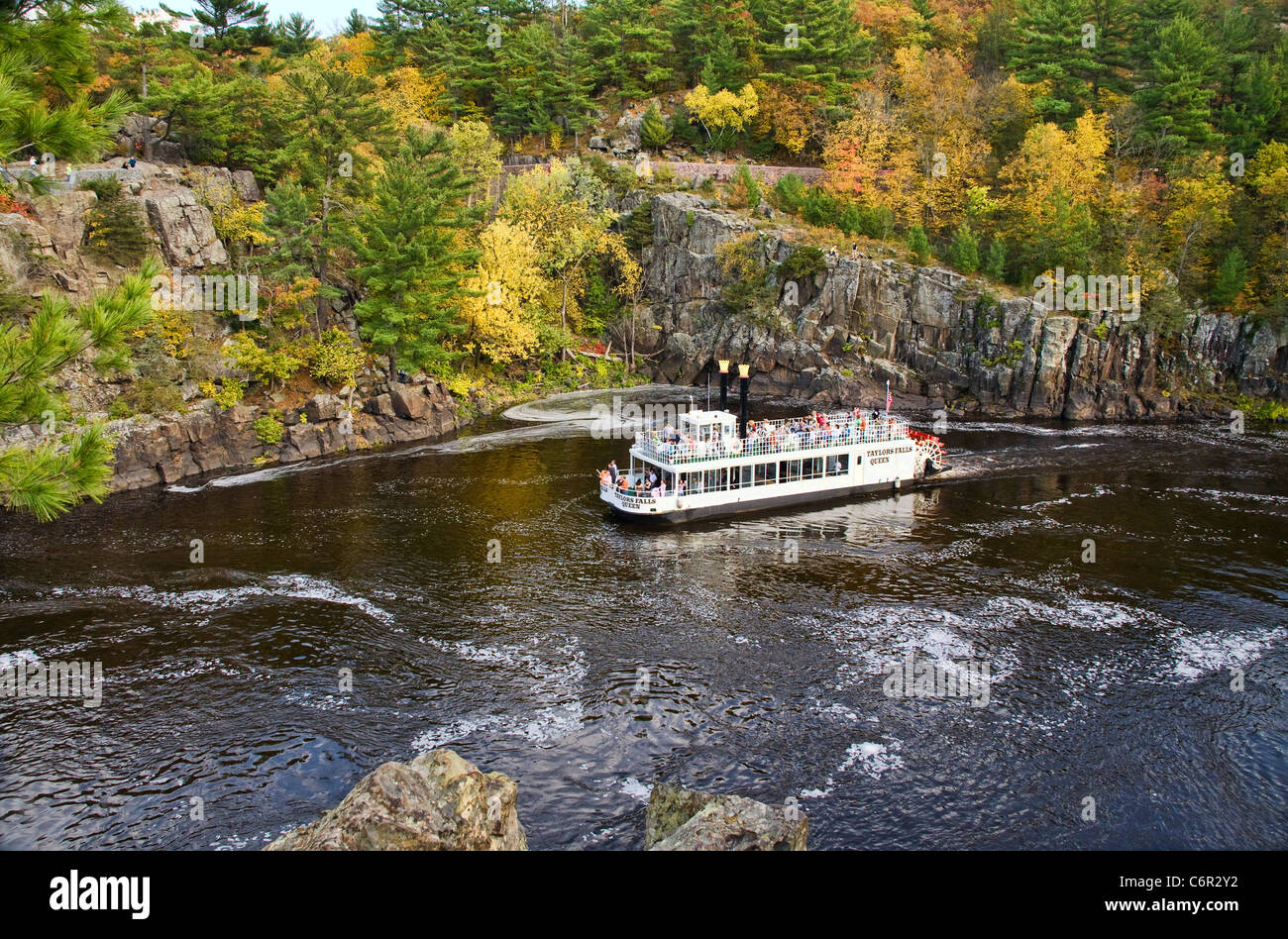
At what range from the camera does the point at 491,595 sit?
41.6 m

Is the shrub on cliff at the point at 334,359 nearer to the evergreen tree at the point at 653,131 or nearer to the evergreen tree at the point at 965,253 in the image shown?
the evergreen tree at the point at 653,131

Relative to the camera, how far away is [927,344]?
8788 centimetres

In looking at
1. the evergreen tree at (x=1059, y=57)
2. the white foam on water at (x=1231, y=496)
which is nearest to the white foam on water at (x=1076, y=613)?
the white foam on water at (x=1231, y=496)

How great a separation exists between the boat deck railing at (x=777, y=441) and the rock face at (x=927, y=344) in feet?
85.5

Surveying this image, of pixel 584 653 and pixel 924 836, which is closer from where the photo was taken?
pixel 924 836

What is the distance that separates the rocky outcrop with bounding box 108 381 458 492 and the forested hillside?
4.90ft

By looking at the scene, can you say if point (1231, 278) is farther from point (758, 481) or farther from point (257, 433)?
point (257, 433)

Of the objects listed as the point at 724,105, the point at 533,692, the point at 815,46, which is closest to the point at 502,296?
the point at 724,105

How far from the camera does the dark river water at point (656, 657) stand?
89.0 ft

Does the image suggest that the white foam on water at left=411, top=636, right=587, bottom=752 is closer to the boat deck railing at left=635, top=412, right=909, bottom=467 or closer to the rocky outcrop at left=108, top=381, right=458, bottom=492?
the boat deck railing at left=635, top=412, right=909, bottom=467

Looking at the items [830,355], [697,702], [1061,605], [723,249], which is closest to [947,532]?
[1061,605]

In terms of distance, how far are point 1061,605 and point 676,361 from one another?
59233 millimetres

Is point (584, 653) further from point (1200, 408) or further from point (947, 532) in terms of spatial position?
point (1200, 408)

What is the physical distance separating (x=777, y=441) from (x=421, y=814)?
37.8 metres
